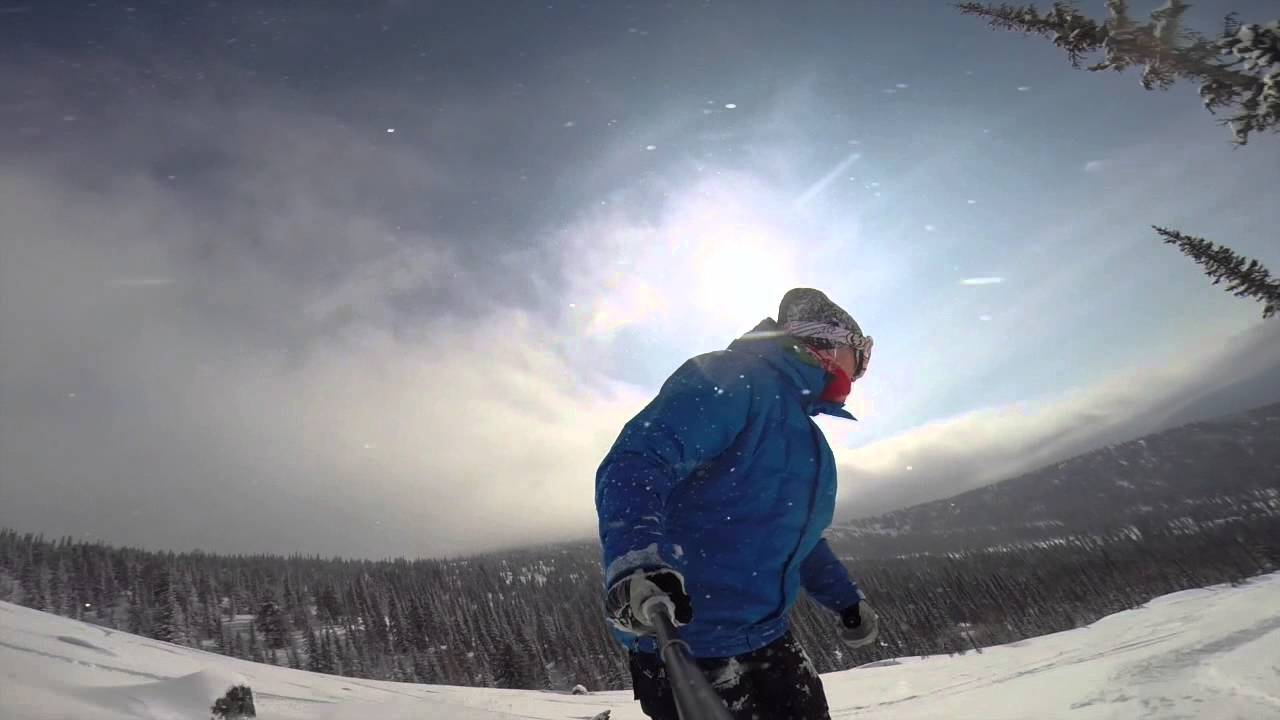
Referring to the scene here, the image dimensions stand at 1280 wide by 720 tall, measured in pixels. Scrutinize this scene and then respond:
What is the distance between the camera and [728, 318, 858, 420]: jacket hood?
2492 mm

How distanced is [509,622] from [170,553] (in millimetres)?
79032

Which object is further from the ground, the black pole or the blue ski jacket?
the blue ski jacket

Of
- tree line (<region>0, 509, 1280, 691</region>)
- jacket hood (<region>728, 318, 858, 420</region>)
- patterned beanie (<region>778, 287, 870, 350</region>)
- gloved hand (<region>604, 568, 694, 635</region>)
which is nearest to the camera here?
gloved hand (<region>604, 568, 694, 635</region>)

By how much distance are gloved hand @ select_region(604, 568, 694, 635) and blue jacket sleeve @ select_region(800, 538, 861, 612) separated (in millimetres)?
1928

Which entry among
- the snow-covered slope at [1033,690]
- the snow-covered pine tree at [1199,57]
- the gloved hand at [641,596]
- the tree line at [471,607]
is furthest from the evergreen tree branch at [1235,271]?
the tree line at [471,607]

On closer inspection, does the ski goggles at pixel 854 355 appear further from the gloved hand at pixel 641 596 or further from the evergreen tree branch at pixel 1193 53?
the evergreen tree branch at pixel 1193 53

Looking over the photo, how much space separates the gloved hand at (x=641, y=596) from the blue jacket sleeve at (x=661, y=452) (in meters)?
0.03

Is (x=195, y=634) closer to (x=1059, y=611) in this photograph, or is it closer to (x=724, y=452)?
(x=724, y=452)

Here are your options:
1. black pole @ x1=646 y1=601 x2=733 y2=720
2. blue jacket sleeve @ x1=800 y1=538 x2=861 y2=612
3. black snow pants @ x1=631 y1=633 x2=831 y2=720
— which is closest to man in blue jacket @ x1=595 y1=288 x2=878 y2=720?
black snow pants @ x1=631 y1=633 x2=831 y2=720

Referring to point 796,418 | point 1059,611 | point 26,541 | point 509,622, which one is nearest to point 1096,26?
point 796,418

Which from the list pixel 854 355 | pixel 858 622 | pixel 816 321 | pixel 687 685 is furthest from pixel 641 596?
pixel 858 622

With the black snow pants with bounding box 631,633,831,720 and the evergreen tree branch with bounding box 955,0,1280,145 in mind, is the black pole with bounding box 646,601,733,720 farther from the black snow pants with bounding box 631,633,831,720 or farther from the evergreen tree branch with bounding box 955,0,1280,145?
the evergreen tree branch with bounding box 955,0,1280,145

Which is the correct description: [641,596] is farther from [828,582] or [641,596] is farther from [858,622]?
[858,622]

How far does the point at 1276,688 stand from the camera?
3994mm
